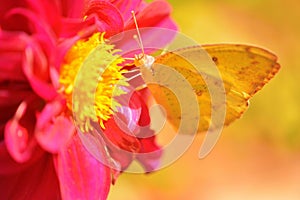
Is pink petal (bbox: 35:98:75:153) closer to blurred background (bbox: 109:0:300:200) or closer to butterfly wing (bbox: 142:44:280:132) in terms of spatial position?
butterfly wing (bbox: 142:44:280:132)

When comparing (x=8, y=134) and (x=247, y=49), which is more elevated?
(x=247, y=49)

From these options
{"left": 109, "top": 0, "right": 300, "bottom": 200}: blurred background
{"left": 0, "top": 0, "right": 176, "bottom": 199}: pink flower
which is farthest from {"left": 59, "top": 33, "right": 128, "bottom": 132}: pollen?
{"left": 109, "top": 0, "right": 300, "bottom": 200}: blurred background

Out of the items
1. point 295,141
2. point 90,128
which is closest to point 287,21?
point 295,141

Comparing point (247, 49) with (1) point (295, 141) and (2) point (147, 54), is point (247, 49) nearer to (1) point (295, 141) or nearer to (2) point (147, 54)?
(2) point (147, 54)

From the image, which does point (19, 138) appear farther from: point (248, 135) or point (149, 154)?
point (248, 135)

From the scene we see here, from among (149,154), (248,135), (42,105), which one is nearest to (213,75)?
(149,154)

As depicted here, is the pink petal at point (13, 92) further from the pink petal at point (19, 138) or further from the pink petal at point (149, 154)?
the pink petal at point (149, 154)
